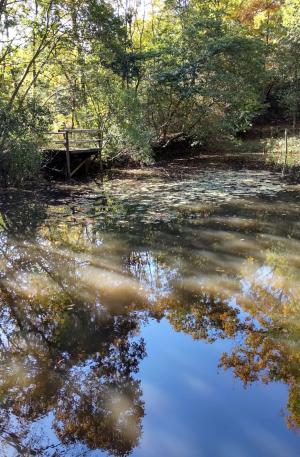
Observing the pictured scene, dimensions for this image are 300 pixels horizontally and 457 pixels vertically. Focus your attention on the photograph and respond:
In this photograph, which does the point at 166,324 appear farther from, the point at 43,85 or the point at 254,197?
the point at 43,85

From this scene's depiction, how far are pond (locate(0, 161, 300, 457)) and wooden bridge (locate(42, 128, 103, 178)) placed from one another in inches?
213

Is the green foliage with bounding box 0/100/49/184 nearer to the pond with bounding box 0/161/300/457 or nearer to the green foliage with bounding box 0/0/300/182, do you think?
the green foliage with bounding box 0/0/300/182

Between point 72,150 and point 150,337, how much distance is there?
10544mm

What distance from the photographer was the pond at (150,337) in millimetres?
2875

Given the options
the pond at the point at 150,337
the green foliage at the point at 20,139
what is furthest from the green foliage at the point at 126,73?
the pond at the point at 150,337

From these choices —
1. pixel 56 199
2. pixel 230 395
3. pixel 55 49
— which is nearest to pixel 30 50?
pixel 55 49

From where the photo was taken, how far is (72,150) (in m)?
13.6

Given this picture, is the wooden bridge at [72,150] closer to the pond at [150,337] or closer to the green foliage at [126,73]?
the green foliage at [126,73]

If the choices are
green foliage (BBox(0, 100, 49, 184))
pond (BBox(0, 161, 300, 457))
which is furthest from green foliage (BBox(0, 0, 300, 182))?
pond (BBox(0, 161, 300, 457))

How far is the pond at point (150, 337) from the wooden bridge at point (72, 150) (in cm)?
540

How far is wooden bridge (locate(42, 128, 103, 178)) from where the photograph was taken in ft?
43.3

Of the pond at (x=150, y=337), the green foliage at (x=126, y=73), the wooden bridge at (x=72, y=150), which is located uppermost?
the green foliage at (x=126, y=73)

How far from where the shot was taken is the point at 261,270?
5.68 metres

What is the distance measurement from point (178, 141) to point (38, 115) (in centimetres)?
975
